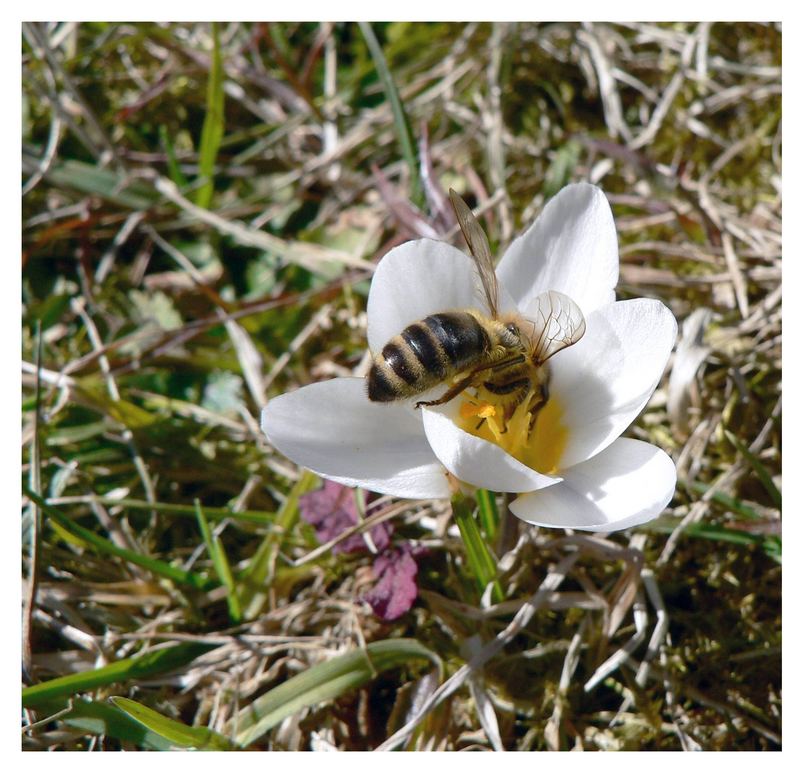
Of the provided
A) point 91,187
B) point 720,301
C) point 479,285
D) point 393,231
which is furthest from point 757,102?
point 91,187

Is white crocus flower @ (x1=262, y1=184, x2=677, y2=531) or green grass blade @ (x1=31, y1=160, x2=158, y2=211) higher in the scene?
green grass blade @ (x1=31, y1=160, x2=158, y2=211)

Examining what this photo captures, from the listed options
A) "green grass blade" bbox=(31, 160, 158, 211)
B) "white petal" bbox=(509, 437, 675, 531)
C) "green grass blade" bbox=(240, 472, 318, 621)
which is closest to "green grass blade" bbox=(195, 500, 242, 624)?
"green grass blade" bbox=(240, 472, 318, 621)

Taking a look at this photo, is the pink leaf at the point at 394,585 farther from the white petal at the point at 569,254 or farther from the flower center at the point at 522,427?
the white petal at the point at 569,254

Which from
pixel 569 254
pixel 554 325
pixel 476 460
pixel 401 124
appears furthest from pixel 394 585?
pixel 401 124

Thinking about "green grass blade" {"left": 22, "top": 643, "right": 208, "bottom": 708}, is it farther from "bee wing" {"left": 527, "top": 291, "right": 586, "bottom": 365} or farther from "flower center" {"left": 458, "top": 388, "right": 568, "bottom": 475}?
"bee wing" {"left": 527, "top": 291, "right": 586, "bottom": 365}

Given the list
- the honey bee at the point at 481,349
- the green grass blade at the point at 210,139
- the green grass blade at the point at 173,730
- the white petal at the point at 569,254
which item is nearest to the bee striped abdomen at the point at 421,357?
the honey bee at the point at 481,349

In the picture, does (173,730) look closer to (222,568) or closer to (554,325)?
(222,568)
